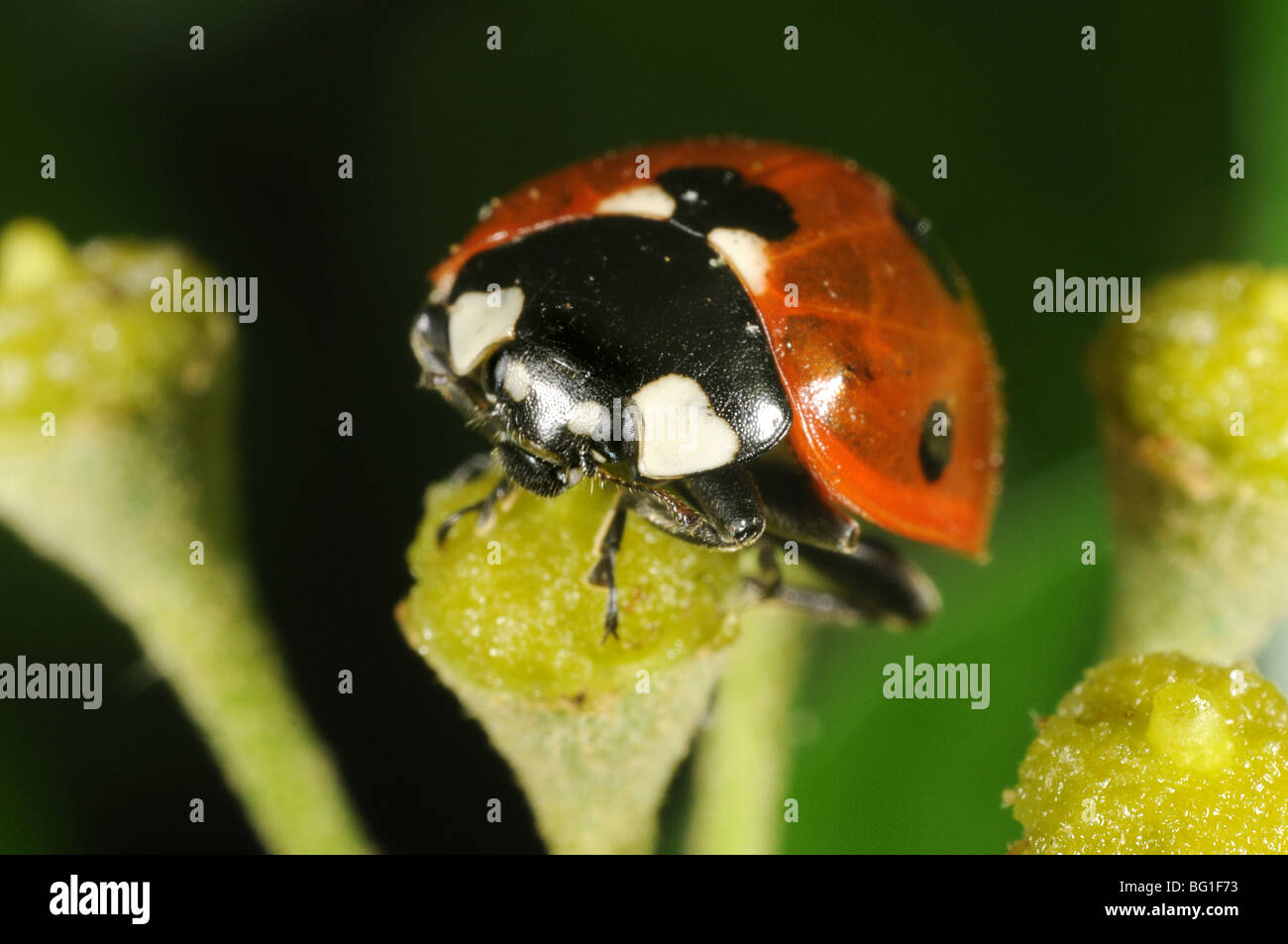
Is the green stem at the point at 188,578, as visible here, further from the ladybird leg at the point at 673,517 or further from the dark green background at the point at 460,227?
the ladybird leg at the point at 673,517

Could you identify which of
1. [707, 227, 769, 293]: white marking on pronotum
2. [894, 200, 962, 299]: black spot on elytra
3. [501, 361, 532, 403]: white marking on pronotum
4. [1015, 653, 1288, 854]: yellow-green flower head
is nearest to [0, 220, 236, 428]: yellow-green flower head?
[501, 361, 532, 403]: white marking on pronotum

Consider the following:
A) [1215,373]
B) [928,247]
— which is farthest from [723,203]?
[1215,373]

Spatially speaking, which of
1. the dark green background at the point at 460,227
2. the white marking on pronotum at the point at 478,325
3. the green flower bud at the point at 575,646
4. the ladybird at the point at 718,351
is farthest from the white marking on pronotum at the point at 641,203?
the dark green background at the point at 460,227

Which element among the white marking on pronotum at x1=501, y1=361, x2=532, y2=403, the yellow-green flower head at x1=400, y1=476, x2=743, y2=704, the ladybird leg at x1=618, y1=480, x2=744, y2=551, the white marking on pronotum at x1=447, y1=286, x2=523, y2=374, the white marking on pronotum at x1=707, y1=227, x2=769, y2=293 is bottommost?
the yellow-green flower head at x1=400, y1=476, x2=743, y2=704

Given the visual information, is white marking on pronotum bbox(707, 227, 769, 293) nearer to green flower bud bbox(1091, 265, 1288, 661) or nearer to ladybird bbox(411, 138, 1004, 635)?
ladybird bbox(411, 138, 1004, 635)

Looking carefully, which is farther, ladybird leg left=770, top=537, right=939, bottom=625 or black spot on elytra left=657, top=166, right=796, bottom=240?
ladybird leg left=770, top=537, right=939, bottom=625

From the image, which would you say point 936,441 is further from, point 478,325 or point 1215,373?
point 478,325
